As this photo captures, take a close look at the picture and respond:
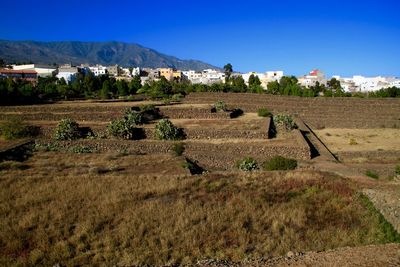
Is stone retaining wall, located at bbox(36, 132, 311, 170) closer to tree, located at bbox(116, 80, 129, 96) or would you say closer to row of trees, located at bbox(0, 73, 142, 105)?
row of trees, located at bbox(0, 73, 142, 105)

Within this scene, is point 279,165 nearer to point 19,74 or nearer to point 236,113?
point 236,113

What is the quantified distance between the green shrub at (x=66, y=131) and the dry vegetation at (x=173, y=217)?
1144 centimetres

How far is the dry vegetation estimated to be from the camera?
312 inches

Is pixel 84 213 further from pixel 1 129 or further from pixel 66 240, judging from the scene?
pixel 1 129

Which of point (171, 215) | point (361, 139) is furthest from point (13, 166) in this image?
point (361, 139)

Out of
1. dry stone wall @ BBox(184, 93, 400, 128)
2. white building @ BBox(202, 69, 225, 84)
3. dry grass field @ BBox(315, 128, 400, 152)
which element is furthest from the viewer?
white building @ BBox(202, 69, 225, 84)

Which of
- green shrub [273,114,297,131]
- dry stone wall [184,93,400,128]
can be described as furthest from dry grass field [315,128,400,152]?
green shrub [273,114,297,131]

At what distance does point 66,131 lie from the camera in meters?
25.3

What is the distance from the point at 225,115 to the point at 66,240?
88.2 feet

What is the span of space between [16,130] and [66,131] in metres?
3.21

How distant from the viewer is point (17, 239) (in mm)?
8320

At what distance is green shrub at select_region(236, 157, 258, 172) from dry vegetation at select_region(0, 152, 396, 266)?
5283 millimetres

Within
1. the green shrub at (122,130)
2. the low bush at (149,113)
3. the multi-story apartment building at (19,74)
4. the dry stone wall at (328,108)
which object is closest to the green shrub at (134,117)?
the low bush at (149,113)

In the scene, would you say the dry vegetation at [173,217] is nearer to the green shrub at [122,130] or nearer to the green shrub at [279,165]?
the green shrub at [279,165]
